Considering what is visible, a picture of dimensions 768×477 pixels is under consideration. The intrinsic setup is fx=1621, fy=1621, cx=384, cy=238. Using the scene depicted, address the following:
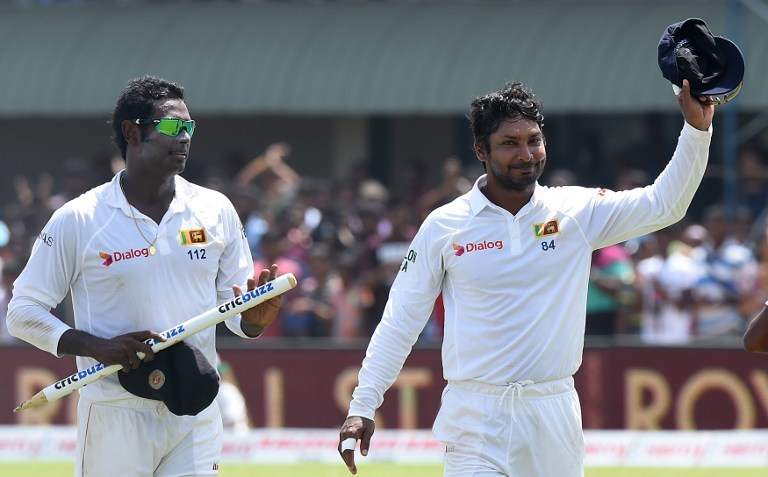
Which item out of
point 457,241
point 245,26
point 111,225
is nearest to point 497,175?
point 457,241

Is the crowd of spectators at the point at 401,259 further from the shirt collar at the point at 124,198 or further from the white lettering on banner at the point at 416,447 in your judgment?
the shirt collar at the point at 124,198

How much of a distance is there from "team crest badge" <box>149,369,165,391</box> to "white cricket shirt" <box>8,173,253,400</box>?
0.13 m

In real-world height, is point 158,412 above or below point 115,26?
below

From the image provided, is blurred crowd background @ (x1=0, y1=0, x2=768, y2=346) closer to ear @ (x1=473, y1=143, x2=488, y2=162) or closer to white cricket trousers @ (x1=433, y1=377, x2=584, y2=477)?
ear @ (x1=473, y1=143, x2=488, y2=162)

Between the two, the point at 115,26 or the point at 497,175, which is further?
the point at 115,26

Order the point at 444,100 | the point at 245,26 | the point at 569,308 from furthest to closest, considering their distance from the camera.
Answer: the point at 245,26, the point at 444,100, the point at 569,308

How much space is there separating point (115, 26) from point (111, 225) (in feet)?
49.5

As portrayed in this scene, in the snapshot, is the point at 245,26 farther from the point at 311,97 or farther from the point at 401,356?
the point at 401,356

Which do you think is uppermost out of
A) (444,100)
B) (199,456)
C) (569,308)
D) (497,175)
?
(444,100)

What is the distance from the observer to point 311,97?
2006cm

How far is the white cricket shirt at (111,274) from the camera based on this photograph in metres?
6.53

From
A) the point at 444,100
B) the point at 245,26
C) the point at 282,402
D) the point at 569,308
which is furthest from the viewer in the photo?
the point at 245,26

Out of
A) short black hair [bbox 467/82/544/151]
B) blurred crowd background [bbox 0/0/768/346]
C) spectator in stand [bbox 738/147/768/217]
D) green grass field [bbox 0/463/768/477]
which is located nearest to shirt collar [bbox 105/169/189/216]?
short black hair [bbox 467/82/544/151]

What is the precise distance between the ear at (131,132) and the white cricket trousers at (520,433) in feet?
5.72
